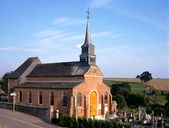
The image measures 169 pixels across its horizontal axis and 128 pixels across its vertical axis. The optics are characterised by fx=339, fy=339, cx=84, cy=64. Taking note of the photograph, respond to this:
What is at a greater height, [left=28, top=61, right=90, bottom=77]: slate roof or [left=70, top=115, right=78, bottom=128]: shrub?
[left=28, top=61, right=90, bottom=77]: slate roof

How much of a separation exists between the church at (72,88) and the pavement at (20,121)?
550cm

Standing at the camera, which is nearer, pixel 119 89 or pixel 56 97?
pixel 56 97

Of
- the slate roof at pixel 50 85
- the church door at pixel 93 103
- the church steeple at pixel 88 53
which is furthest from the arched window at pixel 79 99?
the church steeple at pixel 88 53

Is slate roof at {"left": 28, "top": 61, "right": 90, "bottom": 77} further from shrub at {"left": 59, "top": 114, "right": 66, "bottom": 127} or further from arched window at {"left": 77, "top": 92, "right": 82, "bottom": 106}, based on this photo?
shrub at {"left": 59, "top": 114, "right": 66, "bottom": 127}

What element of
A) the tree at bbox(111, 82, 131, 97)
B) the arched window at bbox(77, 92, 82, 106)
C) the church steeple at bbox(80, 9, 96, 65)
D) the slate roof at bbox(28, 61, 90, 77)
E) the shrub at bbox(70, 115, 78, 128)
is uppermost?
the church steeple at bbox(80, 9, 96, 65)

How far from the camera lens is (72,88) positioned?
44.8 meters

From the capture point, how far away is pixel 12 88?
55750 mm

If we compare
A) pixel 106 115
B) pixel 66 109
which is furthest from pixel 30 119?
pixel 106 115

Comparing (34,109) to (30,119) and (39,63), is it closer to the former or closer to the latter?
(30,119)

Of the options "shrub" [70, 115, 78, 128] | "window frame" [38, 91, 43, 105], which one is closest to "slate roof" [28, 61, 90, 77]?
"window frame" [38, 91, 43, 105]

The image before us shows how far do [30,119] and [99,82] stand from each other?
12.9 metres

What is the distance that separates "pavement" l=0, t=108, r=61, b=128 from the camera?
36509 millimetres

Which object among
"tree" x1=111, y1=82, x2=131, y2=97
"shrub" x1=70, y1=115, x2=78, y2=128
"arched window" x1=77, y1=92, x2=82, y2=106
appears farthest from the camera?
"tree" x1=111, y1=82, x2=131, y2=97

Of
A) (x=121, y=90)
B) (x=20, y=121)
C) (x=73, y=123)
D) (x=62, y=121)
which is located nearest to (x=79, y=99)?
(x=62, y=121)
